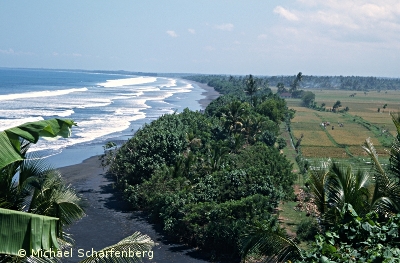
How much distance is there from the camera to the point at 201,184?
2341 centimetres

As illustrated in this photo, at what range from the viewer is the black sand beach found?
19266mm

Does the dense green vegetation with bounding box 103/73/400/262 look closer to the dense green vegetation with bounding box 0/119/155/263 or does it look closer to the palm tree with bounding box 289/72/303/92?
the dense green vegetation with bounding box 0/119/155/263

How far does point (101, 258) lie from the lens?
6.18 meters

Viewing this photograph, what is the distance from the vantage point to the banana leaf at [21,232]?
14.7ft

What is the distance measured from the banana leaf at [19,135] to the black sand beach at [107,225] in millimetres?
10608

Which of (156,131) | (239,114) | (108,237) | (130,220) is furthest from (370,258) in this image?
(239,114)

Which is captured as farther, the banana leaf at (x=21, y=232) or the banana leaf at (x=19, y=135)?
the banana leaf at (x=19, y=135)

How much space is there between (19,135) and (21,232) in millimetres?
1095

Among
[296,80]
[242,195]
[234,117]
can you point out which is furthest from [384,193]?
[296,80]

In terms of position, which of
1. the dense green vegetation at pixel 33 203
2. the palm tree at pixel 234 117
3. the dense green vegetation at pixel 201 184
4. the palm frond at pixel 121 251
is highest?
the dense green vegetation at pixel 33 203

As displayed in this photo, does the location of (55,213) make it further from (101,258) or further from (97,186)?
(97,186)

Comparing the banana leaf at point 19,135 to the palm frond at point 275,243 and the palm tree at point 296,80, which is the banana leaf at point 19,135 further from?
the palm tree at point 296,80

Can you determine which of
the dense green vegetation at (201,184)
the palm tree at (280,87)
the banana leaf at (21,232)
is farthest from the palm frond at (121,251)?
the palm tree at (280,87)

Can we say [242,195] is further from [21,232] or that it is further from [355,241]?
[21,232]
